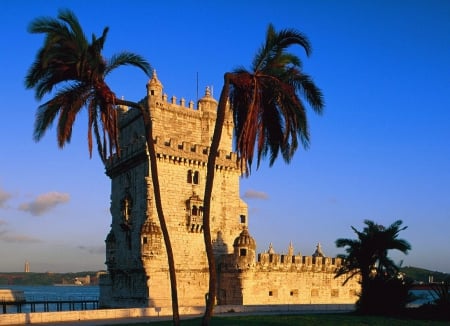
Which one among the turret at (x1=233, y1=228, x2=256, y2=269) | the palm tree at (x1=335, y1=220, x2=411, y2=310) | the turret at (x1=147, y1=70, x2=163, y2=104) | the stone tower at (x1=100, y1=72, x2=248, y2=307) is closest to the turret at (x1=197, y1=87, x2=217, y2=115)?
the stone tower at (x1=100, y1=72, x2=248, y2=307)

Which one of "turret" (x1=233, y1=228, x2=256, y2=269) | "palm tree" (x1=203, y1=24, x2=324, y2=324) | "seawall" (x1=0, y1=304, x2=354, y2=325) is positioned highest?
"palm tree" (x1=203, y1=24, x2=324, y2=324)

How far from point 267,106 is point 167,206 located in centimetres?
2453

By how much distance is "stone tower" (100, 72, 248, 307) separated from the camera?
41.2 metres

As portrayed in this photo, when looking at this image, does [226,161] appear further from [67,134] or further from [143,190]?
[67,134]

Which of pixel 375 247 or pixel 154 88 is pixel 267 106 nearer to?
pixel 375 247

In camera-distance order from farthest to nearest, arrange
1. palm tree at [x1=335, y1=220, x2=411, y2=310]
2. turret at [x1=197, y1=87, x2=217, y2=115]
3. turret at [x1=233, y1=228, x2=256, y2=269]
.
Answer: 1. turret at [x1=197, y1=87, x2=217, y2=115]
2. turret at [x1=233, y1=228, x2=256, y2=269]
3. palm tree at [x1=335, y1=220, x2=411, y2=310]

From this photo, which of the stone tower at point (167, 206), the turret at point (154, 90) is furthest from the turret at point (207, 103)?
the turret at point (154, 90)

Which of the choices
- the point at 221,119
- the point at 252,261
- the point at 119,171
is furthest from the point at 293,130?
the point at 119,171

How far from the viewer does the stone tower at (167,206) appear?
135 ft

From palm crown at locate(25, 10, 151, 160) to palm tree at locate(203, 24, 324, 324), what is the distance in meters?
3.76

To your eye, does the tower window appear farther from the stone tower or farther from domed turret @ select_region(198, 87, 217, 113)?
domed turret @ select_region(198, 87, 217, 113)

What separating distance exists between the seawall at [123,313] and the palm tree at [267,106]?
554 inches

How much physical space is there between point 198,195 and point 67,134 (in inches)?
1018

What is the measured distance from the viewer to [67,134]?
18.5 m
